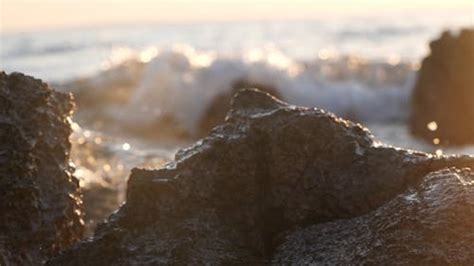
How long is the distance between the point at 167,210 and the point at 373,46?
1085 inches

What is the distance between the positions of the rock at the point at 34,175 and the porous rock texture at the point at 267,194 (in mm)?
331

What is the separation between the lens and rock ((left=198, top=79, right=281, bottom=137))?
456 inches

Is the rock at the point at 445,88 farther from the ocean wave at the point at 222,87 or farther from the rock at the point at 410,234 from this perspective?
the rock at the point at 410,234

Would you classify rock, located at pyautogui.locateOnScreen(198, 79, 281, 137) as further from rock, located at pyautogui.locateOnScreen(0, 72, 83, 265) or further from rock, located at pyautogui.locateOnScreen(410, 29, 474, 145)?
rock, located at pyautogui.locateOnScreen(0, 72, 83, 265)

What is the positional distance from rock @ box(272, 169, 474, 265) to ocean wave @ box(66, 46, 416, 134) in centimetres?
860

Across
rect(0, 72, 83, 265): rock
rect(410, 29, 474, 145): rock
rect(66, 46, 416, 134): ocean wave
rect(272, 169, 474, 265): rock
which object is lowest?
rect(272, 169, 474, 265): rock

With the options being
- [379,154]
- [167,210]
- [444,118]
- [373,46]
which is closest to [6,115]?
[167,210]

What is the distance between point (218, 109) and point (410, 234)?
962cm

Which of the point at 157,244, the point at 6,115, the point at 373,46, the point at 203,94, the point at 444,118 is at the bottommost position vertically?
the point at 157,244

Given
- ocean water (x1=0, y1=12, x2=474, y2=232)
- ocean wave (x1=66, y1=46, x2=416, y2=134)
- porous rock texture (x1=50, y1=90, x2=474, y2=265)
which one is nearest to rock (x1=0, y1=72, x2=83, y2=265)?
porous rock texture (x1=50, y1=90, x2=474, y2=265)

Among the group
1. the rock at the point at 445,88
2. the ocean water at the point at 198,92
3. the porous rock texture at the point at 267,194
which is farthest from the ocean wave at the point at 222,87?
the porous rock texture at the point at 267,194

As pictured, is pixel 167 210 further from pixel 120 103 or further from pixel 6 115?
pixel 120 103

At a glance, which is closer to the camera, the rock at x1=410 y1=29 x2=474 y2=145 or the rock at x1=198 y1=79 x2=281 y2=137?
the rock at x1=410 y1=29 x2=474 y2=145

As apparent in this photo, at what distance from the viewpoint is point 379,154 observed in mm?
3133
